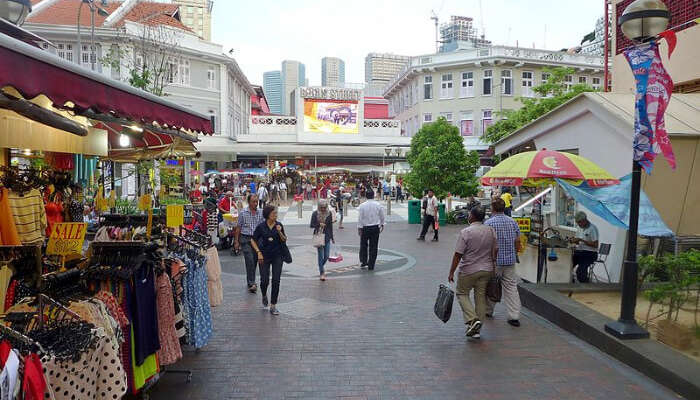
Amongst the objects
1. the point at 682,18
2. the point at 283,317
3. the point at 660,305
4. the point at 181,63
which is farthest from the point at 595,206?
the point at 181,63

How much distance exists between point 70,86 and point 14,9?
3879 mm

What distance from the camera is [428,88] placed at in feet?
135

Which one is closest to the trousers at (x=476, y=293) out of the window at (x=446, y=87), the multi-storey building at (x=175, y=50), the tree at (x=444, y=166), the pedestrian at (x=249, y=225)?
the pedestrian at (x=249, y=225)

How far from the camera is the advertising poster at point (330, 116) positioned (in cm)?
3697

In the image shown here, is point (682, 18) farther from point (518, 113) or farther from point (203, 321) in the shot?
point (518, 113)

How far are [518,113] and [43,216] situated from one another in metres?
21.0

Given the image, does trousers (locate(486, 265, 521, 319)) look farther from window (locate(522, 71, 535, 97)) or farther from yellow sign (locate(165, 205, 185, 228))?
window (locate(522, 71, 535, 97))

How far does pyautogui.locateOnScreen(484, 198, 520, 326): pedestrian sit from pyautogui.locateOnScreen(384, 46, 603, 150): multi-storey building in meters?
32.6

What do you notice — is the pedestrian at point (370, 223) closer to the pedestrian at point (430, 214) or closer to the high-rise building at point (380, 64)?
the pedestrian at point (430, 214)

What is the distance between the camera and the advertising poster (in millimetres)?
36969

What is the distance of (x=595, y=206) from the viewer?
7.84m

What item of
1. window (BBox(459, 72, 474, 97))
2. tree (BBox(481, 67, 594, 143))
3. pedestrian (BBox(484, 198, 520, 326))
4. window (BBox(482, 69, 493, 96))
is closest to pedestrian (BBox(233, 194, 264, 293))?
pedestrian (BBox(484, 198, 520, 326))

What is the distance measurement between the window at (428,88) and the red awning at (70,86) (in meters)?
37.7

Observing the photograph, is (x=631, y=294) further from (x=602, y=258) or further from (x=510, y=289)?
(x=602, y=258)
